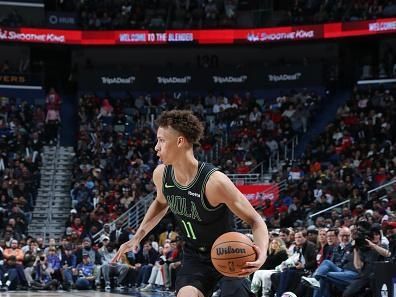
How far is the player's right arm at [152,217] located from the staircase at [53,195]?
22947 millimetres

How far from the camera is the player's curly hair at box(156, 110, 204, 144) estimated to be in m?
6.78

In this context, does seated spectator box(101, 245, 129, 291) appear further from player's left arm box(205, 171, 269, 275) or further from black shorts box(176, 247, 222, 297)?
player's left arm box(205, 171, 269, 275)

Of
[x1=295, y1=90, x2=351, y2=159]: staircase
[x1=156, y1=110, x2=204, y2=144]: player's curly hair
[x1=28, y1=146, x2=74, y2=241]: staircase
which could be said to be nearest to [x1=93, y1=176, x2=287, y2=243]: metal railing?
[x1=28, y1=146, x2=74, y2=241]: staircase

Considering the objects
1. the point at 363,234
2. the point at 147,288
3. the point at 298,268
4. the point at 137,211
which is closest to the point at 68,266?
the point at 147,288

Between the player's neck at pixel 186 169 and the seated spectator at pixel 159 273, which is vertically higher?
the player's neck at pixel 186 169

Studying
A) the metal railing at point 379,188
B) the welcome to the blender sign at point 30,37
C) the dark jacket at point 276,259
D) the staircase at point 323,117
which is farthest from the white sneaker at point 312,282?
the welcome to the blender sign at point 30,37

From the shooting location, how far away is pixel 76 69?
38.2 m

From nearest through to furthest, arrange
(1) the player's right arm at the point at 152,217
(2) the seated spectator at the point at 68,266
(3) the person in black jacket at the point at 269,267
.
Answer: (1) the player's right arm at the point at 152,217, (3) the person in black jacket at the point at 269,267, (2) the seated spectator at the point at 68,266

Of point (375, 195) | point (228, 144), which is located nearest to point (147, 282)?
point (375, 195)

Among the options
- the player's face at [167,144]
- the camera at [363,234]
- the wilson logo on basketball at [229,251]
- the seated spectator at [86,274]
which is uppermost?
the player's face at [167,144]

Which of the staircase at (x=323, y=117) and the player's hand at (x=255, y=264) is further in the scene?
the staircase at (x=323, y=117)

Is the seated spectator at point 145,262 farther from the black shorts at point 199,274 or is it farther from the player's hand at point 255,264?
the player's hand at point 255,264

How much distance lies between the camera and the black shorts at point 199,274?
22.2 feet

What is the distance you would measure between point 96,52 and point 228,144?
9.68 metres
